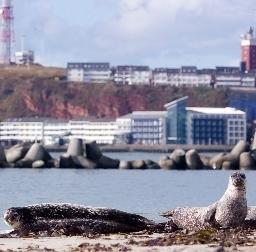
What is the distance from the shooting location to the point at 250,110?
198750mm

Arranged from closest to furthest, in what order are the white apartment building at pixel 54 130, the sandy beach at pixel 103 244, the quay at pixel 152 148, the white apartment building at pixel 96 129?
the sandy beach at pixel 103 244, the quay at pixel 152 148, the white apartment building at pixel 54 130, the white apartment building at pixel 96 129

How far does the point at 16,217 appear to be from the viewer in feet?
75.4

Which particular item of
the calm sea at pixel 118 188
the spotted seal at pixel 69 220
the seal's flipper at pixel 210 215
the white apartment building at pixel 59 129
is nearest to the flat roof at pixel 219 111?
the white apartment building at pixel 59 129

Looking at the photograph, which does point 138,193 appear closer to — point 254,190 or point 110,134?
point 254,190

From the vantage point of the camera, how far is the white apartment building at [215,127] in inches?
6949

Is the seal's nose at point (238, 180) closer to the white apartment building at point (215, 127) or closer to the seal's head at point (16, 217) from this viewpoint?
the seal's head at point (16, 217)

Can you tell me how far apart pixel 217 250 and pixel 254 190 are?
33.0 m

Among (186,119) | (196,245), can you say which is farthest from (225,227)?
(186,119)

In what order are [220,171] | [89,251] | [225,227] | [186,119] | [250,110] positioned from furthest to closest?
[250,110] → [186,119] → [220,171] → [225,227] → [89,251]

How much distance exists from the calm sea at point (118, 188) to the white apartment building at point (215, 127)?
101 metres

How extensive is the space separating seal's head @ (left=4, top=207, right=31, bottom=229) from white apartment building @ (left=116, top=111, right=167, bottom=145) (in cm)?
15074

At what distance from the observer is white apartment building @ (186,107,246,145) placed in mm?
176500

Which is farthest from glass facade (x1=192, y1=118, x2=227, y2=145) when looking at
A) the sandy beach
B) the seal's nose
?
the sandy beach

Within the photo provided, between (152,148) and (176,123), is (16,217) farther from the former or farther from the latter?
(176,123)
